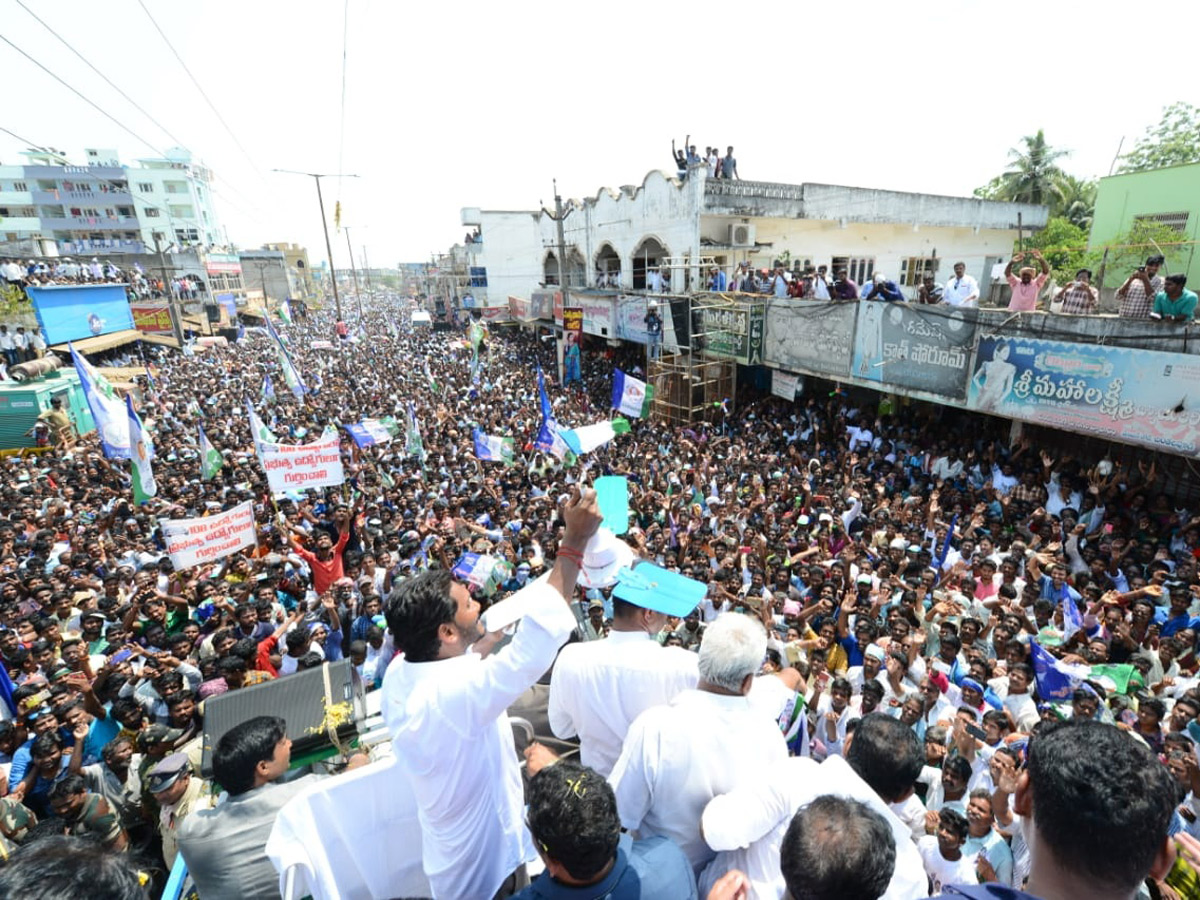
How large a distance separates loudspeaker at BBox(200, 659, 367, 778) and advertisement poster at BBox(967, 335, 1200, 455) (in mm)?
9683

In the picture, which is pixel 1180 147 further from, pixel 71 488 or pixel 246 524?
pixel 71 488

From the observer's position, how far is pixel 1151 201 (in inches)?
633

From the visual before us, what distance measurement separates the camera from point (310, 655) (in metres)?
4.95

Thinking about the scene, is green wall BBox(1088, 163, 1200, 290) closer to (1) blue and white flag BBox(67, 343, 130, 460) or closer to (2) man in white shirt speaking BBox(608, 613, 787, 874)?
(2) man in white shirt speaking BBox(608, 613, 787, 874)

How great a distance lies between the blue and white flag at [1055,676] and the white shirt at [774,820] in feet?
10.8

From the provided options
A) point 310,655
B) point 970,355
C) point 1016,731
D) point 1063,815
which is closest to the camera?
point 1063,815

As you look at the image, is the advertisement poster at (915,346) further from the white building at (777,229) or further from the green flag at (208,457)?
the green flag at (208,457)

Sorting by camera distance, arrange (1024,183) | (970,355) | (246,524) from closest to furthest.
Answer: (246,524)
(970,355)
(1024,183)

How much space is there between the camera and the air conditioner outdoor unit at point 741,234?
65.6ft

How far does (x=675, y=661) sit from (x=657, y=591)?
0.94 feet

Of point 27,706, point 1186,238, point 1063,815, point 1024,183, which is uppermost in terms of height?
point 1024,183

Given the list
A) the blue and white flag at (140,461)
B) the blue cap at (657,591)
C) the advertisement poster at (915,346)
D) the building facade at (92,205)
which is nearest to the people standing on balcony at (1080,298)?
the advertisement poster at (915,346)

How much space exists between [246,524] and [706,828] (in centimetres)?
682

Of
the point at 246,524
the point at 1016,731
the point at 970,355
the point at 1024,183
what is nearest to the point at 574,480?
the point at 246,524
